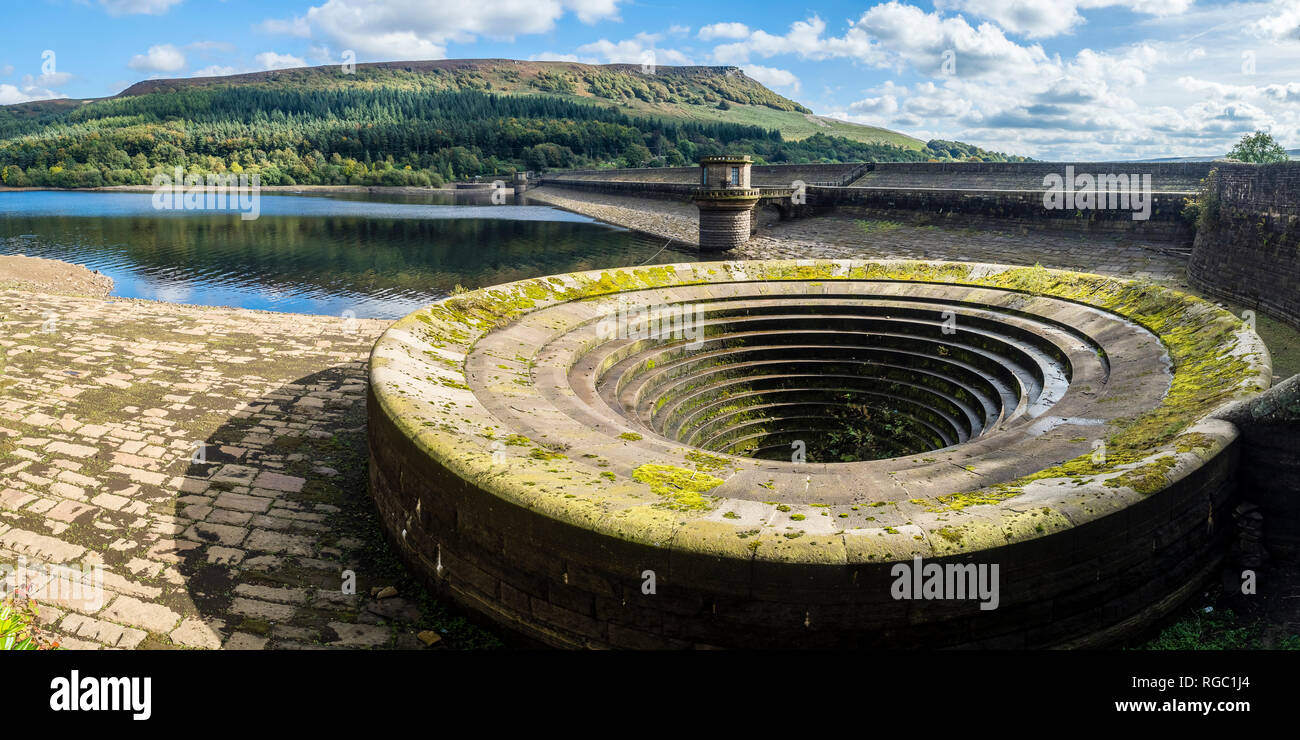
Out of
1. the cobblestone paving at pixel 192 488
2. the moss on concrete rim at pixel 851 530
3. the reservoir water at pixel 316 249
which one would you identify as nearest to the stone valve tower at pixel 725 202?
the reservoir water at pixel 316 249

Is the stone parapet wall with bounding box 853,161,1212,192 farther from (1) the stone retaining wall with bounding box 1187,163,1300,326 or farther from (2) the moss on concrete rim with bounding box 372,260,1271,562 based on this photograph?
(2) the moss on concrete rim with bounding box 372,260,1271,562

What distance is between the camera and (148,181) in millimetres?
113688

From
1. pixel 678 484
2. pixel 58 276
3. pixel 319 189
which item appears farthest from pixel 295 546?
pixel 319 189

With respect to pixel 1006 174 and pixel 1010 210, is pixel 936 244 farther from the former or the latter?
pixel 1006 174

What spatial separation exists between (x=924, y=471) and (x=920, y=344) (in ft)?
21.3

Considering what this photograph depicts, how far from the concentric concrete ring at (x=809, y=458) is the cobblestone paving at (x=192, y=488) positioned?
1.19 m

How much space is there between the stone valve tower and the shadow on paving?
37.9 m

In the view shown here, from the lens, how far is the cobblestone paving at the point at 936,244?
86.8 feet

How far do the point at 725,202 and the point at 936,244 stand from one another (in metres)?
16.2

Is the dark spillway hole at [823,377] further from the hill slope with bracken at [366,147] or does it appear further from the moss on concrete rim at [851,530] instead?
the hill slope with bracken at [366,147]

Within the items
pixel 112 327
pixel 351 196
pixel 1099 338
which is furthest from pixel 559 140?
pixel 1099 338

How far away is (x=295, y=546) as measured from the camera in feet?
30.2

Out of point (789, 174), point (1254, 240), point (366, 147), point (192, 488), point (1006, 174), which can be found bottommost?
point (192, 488)

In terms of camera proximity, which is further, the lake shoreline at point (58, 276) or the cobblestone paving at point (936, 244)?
the lake shoreline at point (58, 276)
